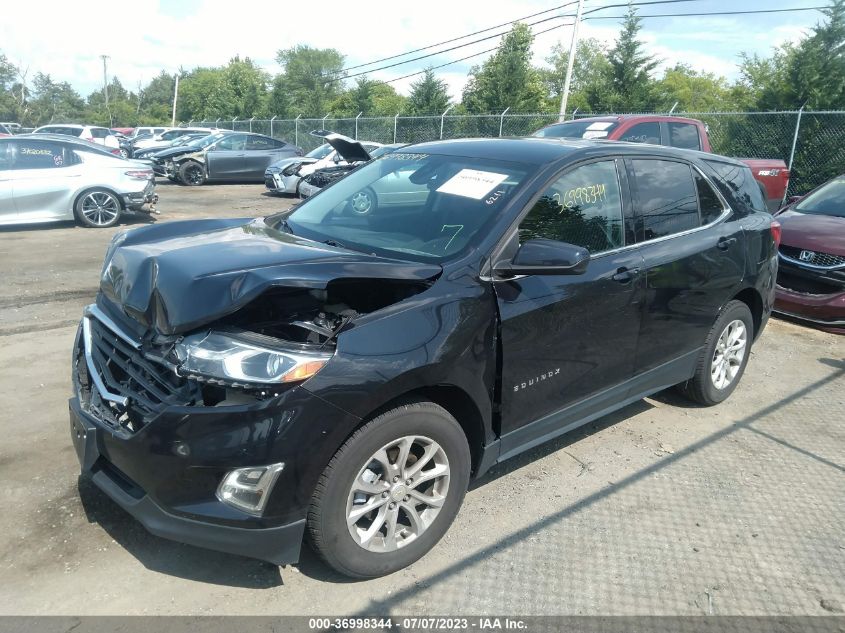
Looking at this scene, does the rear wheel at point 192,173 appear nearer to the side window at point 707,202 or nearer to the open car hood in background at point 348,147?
the open car hood in background at point 348,147

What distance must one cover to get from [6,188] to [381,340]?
10.4m

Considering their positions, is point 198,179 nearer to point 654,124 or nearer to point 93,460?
point 654,124

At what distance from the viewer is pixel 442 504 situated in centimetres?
295

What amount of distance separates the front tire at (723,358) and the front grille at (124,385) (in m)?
3.42

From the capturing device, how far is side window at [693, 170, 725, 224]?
436 centimetres

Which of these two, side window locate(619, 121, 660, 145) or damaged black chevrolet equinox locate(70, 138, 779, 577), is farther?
side window locate(619, 121, 660, 145)

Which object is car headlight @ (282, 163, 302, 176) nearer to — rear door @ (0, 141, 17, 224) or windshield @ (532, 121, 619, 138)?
rear door @ (0, 141, 17, 224)

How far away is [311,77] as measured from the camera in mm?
60156

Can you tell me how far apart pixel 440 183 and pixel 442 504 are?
1.69 meters

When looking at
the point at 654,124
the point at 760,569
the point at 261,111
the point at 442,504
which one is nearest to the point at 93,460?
the point at 442,504

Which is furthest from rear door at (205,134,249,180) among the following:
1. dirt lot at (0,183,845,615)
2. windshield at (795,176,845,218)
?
windshield at (795,176,845,218)

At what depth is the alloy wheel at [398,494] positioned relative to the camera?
2686mm

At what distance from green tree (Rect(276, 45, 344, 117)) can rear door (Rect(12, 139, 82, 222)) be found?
108ft

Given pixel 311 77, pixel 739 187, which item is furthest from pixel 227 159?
pixel 311 77
